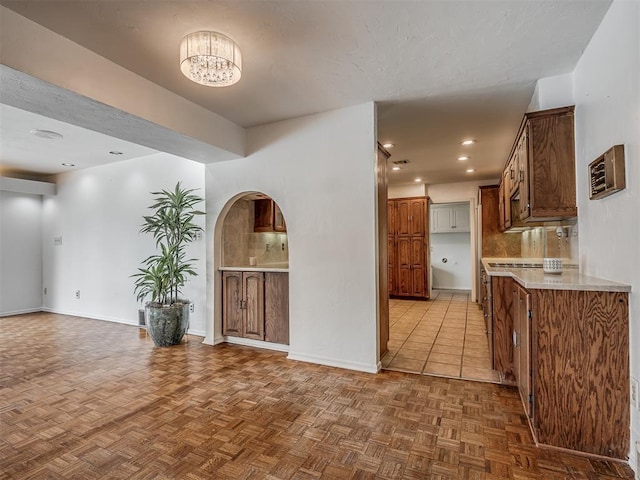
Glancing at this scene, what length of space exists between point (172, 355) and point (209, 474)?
2211 millimetres

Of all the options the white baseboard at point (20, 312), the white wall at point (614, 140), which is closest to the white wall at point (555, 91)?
the white wall at point (614, 140)

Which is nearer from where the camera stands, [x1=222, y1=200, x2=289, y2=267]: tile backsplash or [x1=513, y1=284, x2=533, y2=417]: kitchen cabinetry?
[x1=513, y1=284, x2=533, y2=417]: kitchen cabinetry

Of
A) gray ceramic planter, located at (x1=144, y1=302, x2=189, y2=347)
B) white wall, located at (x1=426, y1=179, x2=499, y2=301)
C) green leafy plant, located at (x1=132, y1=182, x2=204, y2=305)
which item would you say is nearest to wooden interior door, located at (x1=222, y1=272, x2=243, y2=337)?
green leafy plant, located at (x1=132, y1=182, x2=204, y2=305)

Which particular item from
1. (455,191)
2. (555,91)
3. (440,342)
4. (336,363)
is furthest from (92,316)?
(455,191)

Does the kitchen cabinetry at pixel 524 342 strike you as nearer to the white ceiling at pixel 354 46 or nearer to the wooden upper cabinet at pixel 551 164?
the wooden upper cabinet at pixel 551 164

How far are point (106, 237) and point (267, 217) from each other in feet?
9.72

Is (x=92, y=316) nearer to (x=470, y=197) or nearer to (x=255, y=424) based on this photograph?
(x=255, y=424)

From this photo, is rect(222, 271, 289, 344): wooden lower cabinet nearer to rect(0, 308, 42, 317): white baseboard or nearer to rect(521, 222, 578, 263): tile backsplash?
rect(521, 222, 578, 263): tile backsplash

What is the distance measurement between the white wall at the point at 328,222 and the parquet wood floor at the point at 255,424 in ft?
1.08

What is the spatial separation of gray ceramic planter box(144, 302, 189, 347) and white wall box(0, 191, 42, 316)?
4.06 metres

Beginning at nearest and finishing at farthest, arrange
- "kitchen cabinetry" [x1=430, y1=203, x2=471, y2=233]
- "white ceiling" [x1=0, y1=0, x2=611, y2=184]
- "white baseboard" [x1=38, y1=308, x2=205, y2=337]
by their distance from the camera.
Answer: "white ceiling" [x1=0, y1=0, x2=611, y2=184]
"white baseboard" [x1=38, y1=308, x2=205, y2=337]
"kitchen cabinetry" [x1=430, y1=203, x2=471, y2=233]

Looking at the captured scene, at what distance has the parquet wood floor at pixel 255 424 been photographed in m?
1.72

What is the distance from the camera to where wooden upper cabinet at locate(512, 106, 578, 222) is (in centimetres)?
245

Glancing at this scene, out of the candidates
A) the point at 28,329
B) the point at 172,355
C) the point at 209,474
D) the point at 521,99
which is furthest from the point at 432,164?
the point at 28,329
